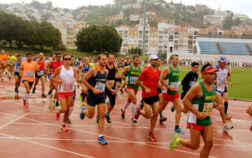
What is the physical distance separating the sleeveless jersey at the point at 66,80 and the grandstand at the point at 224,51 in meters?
56.8

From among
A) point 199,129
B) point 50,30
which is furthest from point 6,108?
point 50,30

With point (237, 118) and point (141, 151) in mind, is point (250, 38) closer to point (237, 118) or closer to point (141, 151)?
point (237, 118)

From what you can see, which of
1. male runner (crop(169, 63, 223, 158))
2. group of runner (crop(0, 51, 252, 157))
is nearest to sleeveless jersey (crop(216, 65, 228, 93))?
group of runner (crop(0, 51, 252, 157))

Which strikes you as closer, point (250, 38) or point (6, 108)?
point (6, 108)

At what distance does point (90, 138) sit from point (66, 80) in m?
1.81

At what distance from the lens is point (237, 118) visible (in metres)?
9.87

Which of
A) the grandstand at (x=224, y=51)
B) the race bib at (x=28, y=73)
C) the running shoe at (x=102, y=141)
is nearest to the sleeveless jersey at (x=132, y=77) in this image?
the running shoe at (x=102, y=141)

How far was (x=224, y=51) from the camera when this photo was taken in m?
72.8

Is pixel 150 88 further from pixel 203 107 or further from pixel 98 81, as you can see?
pixel 203 107

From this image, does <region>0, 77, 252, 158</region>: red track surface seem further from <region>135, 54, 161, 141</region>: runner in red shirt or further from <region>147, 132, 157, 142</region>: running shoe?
<region>135, 54, 161, 141</region>: runner in red shirt

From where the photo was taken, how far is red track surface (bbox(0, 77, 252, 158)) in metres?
5.71

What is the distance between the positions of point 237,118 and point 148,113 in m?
4.89

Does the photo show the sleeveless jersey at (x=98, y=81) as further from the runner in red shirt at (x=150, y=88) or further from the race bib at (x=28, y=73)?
the race bib at (x=28, y=73)

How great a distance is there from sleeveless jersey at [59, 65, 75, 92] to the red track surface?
122cm
